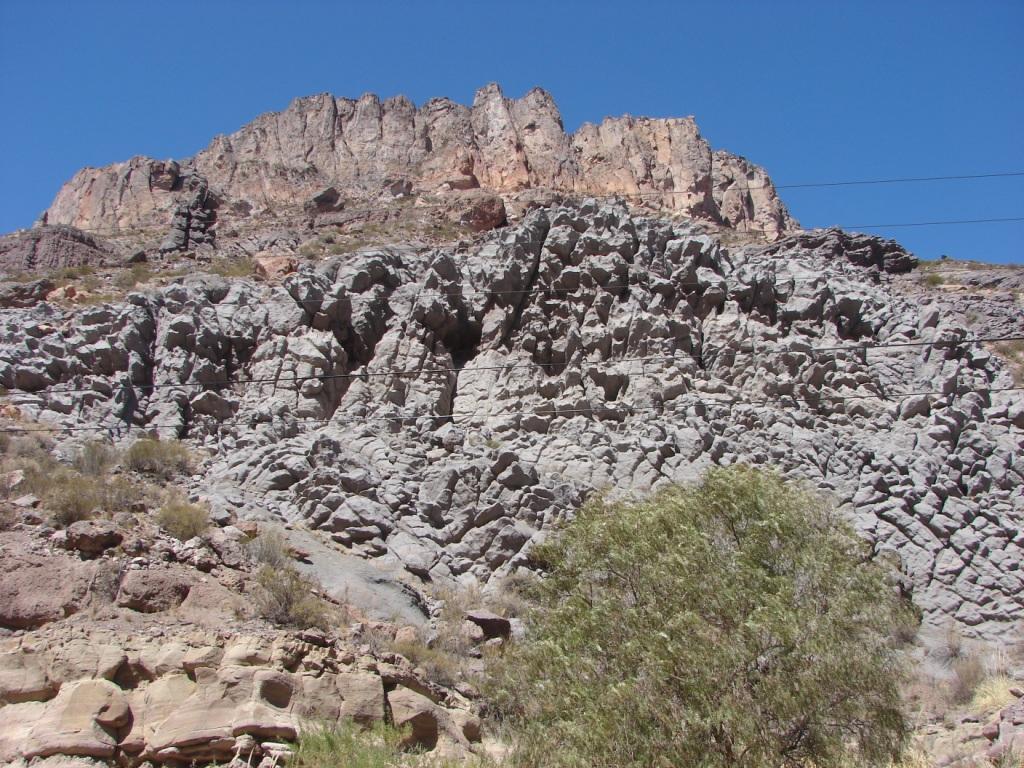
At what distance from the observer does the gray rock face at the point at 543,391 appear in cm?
1914

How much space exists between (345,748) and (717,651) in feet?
14.2

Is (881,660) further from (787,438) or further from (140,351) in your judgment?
(140,351)

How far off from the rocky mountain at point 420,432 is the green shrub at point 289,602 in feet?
1.30

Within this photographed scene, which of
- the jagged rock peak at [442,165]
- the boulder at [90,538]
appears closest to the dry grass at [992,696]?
the boulder at [90,538]

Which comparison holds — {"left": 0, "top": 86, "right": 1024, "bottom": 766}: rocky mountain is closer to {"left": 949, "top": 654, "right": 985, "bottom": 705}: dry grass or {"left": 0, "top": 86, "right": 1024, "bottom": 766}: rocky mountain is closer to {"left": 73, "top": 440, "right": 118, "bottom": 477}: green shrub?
{"left": 73, "top": 440, "right": 118, "bottom": 477}: green shrub

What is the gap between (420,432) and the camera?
73.4ft

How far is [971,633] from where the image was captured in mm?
17828

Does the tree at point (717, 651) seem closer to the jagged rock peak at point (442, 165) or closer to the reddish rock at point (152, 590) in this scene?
the reddish rock at point (152, 590)

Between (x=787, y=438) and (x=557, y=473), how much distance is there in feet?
20.7

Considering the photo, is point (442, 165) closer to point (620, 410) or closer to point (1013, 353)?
point (1013, 353)

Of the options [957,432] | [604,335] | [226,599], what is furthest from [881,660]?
[604,335]

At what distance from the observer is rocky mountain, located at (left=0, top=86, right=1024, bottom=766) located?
10.3 metres

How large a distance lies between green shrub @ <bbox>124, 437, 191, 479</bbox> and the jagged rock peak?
3319 cm

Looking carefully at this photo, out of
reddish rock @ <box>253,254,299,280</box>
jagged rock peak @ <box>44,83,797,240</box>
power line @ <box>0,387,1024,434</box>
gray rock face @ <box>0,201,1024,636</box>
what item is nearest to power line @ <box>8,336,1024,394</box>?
gray rock face @ <box>0,201,1024,636</box>
